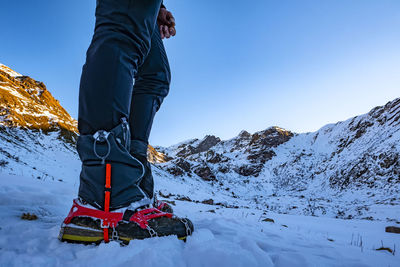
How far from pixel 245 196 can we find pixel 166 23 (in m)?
19.2

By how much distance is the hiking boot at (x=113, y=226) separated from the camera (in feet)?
3.12

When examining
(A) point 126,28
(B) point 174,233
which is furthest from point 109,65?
(B) point 174,233

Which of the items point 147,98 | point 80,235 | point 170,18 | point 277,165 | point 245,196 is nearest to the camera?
point 80,235

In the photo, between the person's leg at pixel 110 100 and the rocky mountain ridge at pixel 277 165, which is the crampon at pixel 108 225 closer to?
the person's leg at pixel 110 100

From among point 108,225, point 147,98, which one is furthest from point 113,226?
point 147,98

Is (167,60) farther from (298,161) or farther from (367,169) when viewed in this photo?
(298,161)

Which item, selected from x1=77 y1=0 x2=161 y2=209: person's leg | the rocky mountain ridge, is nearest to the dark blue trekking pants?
x1=77 y1=0 x2=161 y2=209: person's leg

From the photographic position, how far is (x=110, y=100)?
1.02 m

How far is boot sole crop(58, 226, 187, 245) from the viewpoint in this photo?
941 millimetres

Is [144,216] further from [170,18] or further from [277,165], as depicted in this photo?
[277,165]

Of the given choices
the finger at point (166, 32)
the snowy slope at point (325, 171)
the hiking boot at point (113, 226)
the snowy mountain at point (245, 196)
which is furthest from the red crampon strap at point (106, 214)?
the snowy slope at point (325, 171)

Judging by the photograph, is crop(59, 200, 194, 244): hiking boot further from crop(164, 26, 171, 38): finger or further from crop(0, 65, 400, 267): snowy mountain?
crop(164, 26, 171, 38): finger

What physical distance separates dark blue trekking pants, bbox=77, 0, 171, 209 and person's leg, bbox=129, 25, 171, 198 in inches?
14.1

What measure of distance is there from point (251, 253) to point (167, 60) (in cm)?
164
